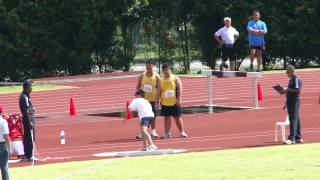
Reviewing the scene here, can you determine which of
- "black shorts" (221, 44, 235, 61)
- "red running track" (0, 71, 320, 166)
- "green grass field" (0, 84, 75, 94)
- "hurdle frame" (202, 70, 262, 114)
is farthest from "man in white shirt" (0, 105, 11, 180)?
"green grass field" (0, 84, 75, 94)

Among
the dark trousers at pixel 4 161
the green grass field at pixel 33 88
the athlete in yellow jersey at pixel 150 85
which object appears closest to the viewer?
the dark trousers at pixel 4 161

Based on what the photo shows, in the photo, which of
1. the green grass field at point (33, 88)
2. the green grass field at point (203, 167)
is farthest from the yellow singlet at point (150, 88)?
the green grass field at point (33, 88)

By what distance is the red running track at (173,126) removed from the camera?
22359 mm

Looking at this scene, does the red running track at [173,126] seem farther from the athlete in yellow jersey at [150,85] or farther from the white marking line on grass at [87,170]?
the white marking line on grass at [87,170]

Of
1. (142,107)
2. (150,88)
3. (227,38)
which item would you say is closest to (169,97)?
(150,88)

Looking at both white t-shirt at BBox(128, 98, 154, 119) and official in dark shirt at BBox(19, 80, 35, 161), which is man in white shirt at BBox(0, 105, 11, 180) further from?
white t-shirt at BBox(128, 98, 154, 119)

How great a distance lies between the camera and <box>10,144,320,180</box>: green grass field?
1658 cm

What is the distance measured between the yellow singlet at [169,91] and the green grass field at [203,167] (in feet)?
10.9

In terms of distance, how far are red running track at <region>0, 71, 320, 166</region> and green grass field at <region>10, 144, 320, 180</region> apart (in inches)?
57.9

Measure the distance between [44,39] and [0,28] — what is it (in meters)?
2.33

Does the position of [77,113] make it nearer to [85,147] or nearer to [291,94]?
[85,147]

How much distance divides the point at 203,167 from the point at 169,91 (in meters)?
5.61

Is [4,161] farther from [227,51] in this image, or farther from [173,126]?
[227,51]

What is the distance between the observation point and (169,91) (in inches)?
908
